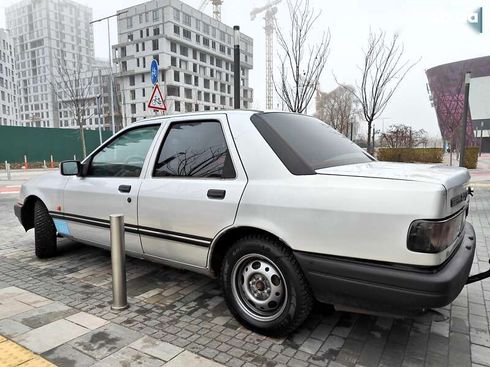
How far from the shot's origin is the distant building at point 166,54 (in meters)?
67.0

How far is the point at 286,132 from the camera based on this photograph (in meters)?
2.95

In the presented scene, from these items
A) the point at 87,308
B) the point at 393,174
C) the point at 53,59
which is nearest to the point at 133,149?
the point at 87,308

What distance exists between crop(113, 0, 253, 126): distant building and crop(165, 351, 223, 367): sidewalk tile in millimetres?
63908

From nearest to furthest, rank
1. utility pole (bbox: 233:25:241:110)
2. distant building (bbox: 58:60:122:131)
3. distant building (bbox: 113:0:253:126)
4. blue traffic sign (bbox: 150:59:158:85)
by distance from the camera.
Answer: utility pole (bbox: 233:25:241:110)
blue traffic sign (bbox: 150:59:158:85)
distant building (bbox: 113:0:253:126)
distant building (bbox: 58:60:122:131)

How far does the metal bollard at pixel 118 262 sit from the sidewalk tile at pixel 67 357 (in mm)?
634

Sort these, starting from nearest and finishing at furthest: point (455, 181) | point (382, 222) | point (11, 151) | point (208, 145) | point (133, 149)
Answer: point (382, 222) < point (455, 181) < point (208, 145) < point (133, 149) < point (11, 151)

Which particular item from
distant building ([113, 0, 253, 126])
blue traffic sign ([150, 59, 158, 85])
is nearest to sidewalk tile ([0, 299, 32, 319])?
blue traffic sign ([150, 59, 158, 85])

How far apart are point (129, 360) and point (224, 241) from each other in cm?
106

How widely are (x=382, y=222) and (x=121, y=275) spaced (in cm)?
225

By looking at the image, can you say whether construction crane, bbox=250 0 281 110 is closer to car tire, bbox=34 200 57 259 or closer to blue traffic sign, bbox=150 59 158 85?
blue traffic sign, bbox=150 59 158 85

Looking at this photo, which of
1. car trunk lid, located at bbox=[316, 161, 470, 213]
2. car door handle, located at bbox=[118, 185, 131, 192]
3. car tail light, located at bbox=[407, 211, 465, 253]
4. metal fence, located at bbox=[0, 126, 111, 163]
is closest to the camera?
car tail light, located at bbox=[407, 211, 465, 253]

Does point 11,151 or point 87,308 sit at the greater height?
point 11,151

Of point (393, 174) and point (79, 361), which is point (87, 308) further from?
point (393, 174)

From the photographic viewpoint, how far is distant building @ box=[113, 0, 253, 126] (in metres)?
67.0
